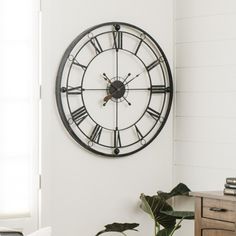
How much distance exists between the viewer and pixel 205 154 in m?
4.73

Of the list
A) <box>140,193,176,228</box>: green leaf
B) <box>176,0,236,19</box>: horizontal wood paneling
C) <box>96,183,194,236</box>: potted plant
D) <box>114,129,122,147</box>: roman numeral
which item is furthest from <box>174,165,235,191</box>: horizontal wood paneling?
<box>176,0,236,19</box>: horizontal wood paneling

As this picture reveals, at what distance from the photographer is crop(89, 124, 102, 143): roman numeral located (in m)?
4.58

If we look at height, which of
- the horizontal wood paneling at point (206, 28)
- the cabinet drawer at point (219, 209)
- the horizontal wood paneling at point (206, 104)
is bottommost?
the cabinet drawer at point (219, 209)

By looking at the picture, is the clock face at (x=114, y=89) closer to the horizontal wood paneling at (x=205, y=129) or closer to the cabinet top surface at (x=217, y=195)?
the horizontal wood paneling at (x=205, y=129)

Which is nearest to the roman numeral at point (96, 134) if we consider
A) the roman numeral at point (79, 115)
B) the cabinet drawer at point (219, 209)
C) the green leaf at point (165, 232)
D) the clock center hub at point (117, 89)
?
the roman numeral at point (79, 115)

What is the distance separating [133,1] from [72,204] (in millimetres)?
1501

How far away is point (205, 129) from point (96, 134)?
0.78 metres

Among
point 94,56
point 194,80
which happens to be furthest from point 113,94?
point 194,80

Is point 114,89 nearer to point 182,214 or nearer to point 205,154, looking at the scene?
point 205,154

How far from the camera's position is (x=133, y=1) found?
15.7 ft

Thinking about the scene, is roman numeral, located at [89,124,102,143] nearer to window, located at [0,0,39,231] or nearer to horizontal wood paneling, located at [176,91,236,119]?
window, located at [0,0,39,231]

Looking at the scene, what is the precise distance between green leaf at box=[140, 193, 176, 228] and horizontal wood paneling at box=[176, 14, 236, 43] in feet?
3.87

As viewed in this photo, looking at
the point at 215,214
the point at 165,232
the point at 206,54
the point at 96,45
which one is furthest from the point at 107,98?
the point at 215,214

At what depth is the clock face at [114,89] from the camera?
4.50 m
